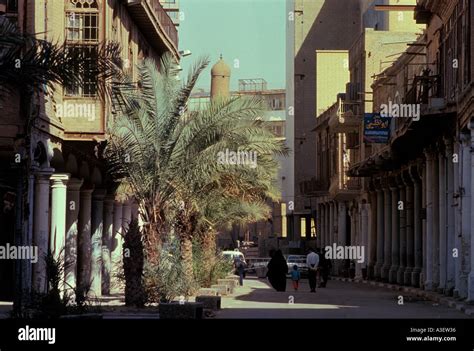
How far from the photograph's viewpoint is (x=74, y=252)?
112ft

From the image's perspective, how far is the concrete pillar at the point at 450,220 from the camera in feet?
117

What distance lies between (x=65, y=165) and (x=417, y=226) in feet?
57.6

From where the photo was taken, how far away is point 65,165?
32875 mm

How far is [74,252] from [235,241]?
277ft

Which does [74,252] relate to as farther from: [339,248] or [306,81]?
[306,81]

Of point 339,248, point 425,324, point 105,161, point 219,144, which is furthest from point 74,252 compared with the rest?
point 339,248

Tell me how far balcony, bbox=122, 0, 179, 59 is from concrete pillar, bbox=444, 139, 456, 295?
37.3 feet

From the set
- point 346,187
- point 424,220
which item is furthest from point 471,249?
point 346,187
